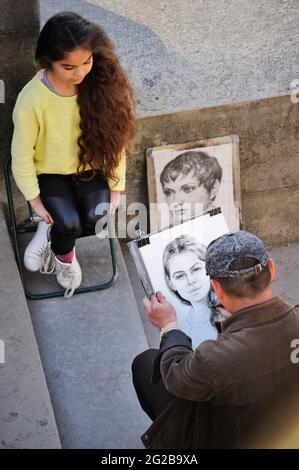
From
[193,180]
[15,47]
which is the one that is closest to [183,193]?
[193,180]

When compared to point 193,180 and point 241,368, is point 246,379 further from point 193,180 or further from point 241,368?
point 193,180

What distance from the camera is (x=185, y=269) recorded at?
11.1ft

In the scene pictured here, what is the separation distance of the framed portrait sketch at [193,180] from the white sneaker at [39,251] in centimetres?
61

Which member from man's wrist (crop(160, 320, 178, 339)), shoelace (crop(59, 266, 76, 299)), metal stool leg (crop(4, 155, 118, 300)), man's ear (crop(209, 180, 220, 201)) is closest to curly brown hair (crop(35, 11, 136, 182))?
metal stool leg (crop(4, 155, 118, 300))

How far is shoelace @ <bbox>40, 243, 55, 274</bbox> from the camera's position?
372cm

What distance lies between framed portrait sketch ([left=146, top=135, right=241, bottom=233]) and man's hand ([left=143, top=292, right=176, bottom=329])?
1035 mm

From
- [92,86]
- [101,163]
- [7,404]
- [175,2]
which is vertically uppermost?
[175,2]

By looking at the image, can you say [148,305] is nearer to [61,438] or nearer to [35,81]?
[61,438]

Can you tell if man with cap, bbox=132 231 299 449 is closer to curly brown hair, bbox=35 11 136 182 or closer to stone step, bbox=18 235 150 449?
stone step, bbox=18 235 150 449

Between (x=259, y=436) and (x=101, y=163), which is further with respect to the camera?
(x=101, y=163)

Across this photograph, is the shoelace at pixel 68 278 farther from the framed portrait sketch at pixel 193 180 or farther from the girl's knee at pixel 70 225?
the framed portrait sketch at pixel 193 180

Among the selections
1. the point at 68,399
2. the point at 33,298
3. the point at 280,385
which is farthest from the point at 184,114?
the point at 280,385

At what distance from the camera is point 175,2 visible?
4.61 meters

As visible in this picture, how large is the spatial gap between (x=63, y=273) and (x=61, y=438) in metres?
0.79
